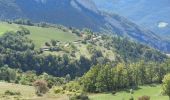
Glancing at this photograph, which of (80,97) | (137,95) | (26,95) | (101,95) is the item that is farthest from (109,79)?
(26,95)

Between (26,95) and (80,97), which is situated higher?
(26,95)

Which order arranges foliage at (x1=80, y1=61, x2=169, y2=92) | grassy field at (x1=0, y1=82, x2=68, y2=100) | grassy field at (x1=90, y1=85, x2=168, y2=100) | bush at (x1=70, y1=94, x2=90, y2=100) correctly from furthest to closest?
foliage at (x1=80, y1=61, x2=169, y2=92)
grassy field at (x1=90, y1=85, x2=168, y2=100)
grassy field at (x1=0, y1=82, x2=68, y2=100)
bush at (x1=70, y1=94, x2=90, y2=100)

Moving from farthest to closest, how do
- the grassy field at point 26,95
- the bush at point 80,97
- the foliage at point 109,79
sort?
the foliage at point 109,79 → the grassy field at point 26,95 → the bush at point 80,97

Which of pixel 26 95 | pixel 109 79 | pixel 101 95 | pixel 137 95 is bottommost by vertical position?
pixel 137 95

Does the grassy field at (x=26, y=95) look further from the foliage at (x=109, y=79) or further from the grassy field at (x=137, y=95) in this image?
the foliage at (x=109, y=79)

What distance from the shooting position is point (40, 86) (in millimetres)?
146375

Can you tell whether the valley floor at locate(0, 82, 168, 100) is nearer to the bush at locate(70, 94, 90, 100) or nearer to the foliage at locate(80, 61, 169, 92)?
the bush at locate(70, 94, 90, 100)

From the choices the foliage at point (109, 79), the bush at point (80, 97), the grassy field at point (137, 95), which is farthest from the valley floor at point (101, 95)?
the foliage at point (109, 79)

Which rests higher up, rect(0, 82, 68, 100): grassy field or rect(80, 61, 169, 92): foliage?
rect(80, 61, 169, 92): foliage

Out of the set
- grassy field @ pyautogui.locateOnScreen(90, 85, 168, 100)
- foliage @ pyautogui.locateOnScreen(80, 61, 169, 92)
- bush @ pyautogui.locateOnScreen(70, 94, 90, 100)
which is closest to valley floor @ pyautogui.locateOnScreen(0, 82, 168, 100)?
grassy field @ pyautogui.locateOnScreen(90, 85, 168, 100)

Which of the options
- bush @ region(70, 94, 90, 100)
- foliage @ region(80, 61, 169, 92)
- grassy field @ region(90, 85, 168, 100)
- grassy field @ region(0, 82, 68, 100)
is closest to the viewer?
bush @ region(70, 94, 90, 100)

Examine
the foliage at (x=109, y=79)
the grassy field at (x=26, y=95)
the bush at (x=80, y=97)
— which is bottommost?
the bush at (x=80, y=97)

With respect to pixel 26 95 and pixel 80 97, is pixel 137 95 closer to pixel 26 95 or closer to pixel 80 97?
pixel 80 97

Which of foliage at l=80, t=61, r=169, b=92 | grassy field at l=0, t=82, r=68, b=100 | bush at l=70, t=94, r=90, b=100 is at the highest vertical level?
foliage at l=80, t=61, r=169, b=92
